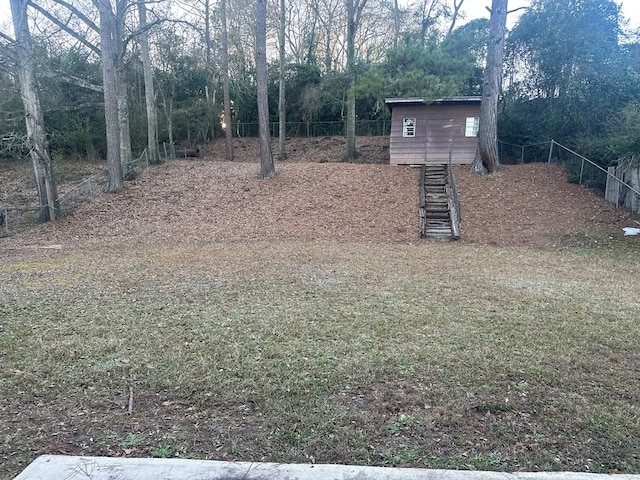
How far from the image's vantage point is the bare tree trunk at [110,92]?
13703mm

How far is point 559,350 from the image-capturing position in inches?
157

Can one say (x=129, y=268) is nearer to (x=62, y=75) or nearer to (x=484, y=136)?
(x=62, y=75)

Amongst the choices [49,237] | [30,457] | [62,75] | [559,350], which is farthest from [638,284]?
[62,75]

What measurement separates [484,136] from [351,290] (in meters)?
11.3

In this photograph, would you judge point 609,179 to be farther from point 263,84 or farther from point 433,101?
→ point 263,84

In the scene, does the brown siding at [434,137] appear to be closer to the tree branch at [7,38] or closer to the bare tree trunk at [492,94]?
the bare tree trunk at [492,94]

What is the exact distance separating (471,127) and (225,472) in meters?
17.9

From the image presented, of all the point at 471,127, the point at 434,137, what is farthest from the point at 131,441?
the point at 471,127

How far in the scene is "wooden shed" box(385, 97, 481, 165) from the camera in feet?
58.1

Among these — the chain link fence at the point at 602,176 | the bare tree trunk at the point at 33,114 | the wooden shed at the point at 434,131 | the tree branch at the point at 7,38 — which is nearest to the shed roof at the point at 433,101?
the wooden shed at the point at 434,131

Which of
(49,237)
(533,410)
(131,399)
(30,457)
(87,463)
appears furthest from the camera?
(49,237)

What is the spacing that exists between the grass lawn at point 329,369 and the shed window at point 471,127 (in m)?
11.8

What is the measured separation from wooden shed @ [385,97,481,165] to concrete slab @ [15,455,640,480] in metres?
16.8

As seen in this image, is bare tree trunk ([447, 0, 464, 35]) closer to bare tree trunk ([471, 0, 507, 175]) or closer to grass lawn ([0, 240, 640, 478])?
bare tree trunk ([471, 0, 507, 175])
